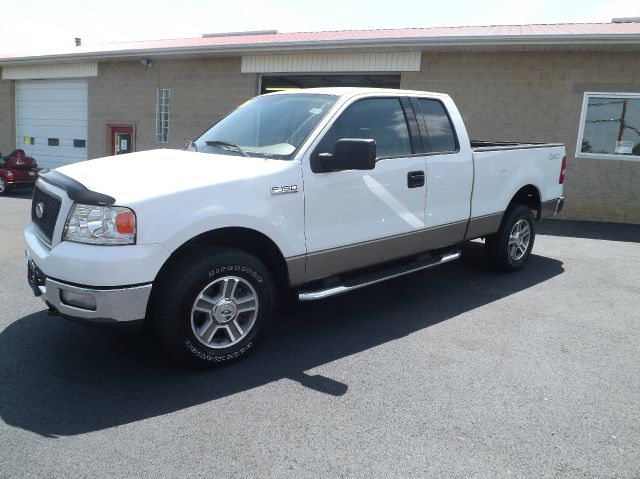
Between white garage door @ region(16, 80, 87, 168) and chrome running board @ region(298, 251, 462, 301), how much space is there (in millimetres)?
15256

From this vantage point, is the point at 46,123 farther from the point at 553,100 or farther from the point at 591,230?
the point at 591,230

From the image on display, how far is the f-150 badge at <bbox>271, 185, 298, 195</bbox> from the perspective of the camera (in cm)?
381

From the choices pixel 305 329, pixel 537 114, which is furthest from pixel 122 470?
pixel 537 114

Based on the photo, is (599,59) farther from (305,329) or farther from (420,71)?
(305,329)

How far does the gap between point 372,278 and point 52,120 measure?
56.1ft

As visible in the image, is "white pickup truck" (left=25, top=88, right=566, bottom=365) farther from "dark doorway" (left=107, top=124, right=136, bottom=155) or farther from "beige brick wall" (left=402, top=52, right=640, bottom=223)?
"dark doorway" (left=107, top=124, right=136, bottom=155)

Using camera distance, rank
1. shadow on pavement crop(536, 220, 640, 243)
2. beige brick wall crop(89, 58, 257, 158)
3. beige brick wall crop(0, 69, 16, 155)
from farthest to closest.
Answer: beige brick wall crop(0, 69, 16, 155), beige brick wall crop(89, 58, 257, 158), shadow on pavement crop(536, 220, 640, 243)

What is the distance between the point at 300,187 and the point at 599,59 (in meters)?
9.09

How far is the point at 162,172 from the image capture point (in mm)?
3660

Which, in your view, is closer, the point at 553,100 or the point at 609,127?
the point at 609,127

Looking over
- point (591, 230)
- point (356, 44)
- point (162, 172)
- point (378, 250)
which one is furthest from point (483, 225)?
point (356, 44)

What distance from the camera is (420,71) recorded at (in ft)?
38.5

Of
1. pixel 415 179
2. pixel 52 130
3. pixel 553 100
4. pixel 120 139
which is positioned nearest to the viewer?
pixel 415 179

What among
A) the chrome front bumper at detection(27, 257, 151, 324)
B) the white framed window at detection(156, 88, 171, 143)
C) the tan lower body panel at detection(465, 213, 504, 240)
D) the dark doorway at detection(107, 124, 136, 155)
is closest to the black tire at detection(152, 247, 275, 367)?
the chrome front bumper at detection(27, 257, 151, 324)
